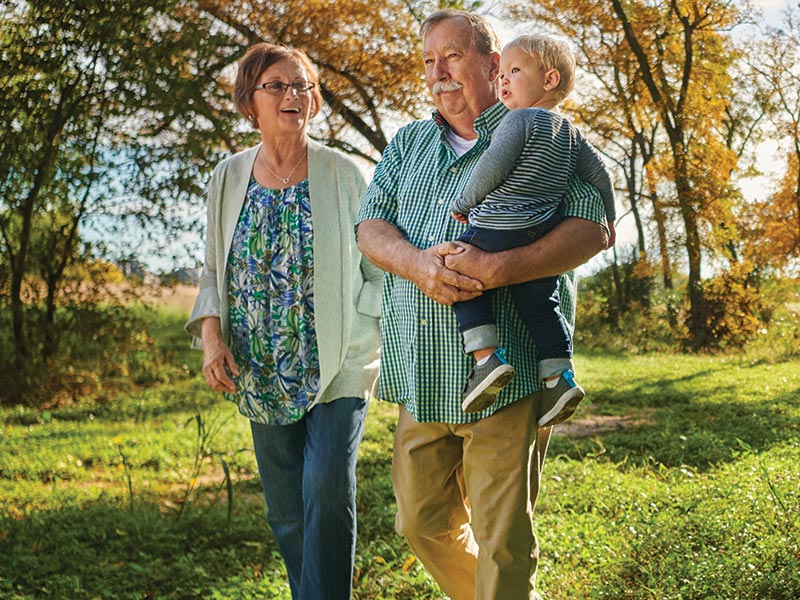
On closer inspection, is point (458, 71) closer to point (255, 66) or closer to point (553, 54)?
point (553, 54)

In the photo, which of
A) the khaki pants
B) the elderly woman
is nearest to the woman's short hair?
the elderly woman

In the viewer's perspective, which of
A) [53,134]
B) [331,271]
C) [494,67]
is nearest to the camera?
[494,67]

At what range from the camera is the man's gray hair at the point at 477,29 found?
2494mm

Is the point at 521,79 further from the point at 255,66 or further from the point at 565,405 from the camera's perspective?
the point at 255,66

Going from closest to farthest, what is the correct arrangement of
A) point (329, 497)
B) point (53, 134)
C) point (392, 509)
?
1. point (329, 497)
2. point (392, 509)
3. point (53, 134)

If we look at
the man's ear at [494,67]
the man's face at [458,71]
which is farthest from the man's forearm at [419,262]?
the man's ear at [494,67]

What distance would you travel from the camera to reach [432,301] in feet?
7.98

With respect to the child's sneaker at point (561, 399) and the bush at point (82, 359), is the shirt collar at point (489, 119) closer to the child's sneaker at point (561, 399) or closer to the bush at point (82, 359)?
the child's sneaker at point (561, 399)

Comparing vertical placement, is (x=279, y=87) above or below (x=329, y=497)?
above

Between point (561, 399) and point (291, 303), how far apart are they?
1013 millimetres

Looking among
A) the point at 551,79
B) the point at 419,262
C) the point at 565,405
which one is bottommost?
the point at 565,405

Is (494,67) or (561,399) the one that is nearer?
(561,399)

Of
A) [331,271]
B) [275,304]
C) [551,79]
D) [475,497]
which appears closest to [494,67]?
[551,79]

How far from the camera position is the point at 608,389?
863cm
